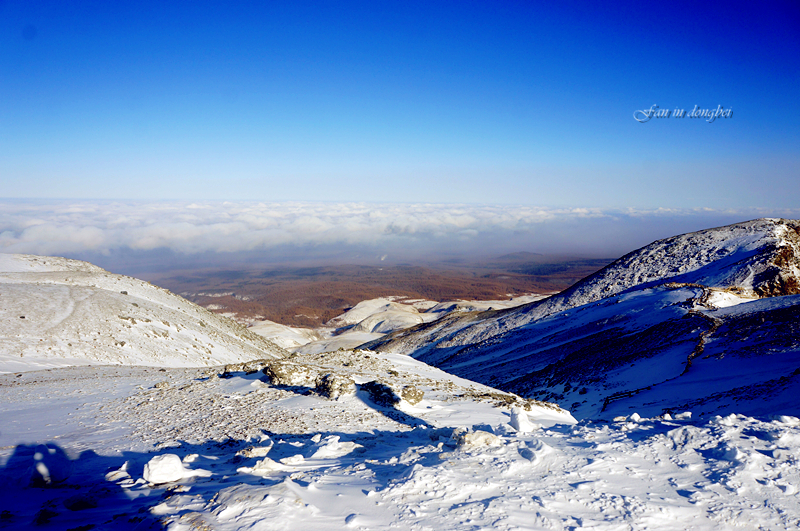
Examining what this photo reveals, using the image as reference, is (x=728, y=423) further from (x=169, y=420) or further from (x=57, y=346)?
(x=57, y=346)

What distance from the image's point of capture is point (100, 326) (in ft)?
63.9

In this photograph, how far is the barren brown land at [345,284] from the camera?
99.3 metres

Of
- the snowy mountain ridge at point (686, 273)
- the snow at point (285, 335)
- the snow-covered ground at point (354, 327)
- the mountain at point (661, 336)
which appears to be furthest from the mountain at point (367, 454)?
the snow at point (285, 335)

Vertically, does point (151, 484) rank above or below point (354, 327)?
above

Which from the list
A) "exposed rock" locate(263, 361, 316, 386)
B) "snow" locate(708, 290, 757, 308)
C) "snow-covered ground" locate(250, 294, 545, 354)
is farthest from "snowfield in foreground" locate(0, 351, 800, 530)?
"snow-covered ground" locate(250, 294, 545, 354)

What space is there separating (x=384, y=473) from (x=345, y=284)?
128 metres

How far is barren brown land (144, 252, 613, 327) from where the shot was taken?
9931 cm

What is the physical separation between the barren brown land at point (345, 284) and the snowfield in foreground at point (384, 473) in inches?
2844

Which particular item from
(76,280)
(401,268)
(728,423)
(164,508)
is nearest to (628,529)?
(728,423)

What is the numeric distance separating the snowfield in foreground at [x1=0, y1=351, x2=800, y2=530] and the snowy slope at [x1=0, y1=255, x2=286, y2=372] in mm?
9883

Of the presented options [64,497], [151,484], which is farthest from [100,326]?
[151,484]

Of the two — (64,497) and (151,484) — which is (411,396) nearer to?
(151,484)

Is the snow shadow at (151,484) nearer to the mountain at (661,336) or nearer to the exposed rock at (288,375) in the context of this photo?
the exposed rock at (288,375)

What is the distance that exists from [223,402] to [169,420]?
1.32m
